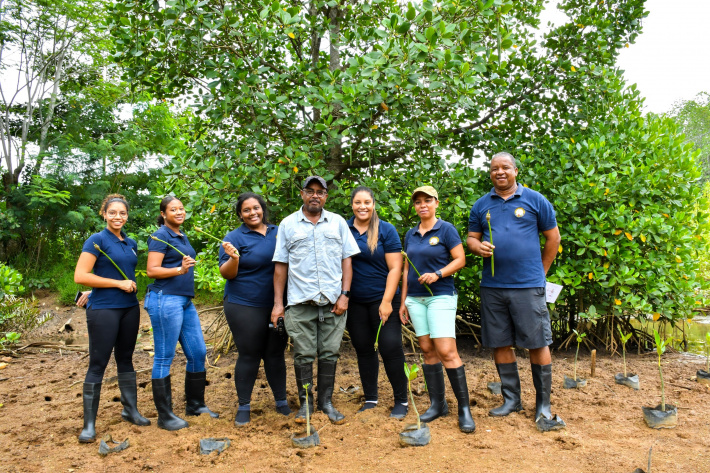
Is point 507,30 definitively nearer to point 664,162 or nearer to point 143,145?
point 664,162

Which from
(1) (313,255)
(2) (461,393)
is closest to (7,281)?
(1) (313,255)

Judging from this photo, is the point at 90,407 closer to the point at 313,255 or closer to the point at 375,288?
the point at 313,255

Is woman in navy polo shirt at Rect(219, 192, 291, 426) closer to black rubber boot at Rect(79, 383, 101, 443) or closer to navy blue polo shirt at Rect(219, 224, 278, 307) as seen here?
navy blue polo shirt at Rect(219, 224, 278, 307)

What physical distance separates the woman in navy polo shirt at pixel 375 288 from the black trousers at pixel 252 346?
0.56 m

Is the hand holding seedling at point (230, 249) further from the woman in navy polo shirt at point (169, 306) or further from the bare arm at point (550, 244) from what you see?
the bare arm at point (550, 244)

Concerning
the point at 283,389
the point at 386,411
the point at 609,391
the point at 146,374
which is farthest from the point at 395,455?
the point at 146,374

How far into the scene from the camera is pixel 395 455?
2648 millimetres

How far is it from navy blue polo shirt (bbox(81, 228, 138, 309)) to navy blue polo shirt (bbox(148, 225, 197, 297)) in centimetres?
18

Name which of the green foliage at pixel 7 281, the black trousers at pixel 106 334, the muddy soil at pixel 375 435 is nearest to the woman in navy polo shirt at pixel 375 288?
the muddy soil at pixel 375 435

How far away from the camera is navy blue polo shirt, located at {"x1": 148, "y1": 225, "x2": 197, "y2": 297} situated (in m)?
3.15

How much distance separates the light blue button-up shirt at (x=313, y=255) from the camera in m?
3.05

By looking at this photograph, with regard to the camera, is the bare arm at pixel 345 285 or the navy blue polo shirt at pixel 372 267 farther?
the navy blue polo shirt at pixel 372 267

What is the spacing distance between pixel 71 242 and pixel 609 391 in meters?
11.0

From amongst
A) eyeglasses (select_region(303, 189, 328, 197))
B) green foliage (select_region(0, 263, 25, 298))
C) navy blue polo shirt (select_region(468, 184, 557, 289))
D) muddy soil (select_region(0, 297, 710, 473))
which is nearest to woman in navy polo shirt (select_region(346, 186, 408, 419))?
eyeglasses (select_region(303, 189, 328, 197))
